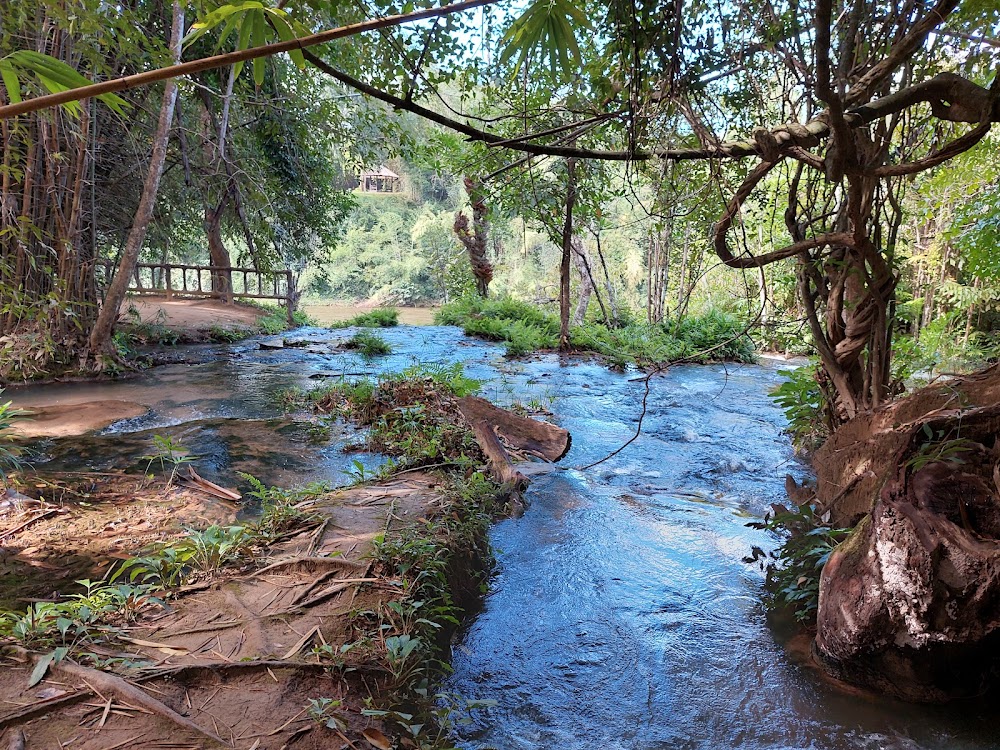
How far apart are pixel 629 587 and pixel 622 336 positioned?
9.71 metres

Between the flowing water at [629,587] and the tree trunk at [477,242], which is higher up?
the tree trunk at [477,242]

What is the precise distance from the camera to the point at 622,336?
13148 mm

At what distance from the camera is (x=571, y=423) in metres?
7.71

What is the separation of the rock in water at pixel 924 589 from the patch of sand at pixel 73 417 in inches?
272

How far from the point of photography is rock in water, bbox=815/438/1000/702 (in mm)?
2541

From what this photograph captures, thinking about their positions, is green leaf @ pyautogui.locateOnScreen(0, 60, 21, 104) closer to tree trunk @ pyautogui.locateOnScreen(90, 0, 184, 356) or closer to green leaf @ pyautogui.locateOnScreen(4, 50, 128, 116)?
green leaf @ pyautogui.locateOnScreen(4, 50, 128, 116)

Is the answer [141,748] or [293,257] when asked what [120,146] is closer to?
[293,257]

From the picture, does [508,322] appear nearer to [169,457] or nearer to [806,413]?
[806,413]

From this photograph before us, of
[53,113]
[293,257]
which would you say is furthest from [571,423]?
[293,257]

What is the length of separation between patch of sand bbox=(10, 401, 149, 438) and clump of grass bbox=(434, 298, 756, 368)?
739cm

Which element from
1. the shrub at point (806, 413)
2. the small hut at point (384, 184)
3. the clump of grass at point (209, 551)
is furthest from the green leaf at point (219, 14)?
the small hut at point (384, 184)

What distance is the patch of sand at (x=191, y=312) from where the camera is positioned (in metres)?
14.1

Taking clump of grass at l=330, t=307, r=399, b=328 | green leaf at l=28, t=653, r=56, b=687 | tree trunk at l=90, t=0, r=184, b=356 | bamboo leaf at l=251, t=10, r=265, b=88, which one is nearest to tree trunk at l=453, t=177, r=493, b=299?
clump of grass at l=330, t=307, r=399, b=328

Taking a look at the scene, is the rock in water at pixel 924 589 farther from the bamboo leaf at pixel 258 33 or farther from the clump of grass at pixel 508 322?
the clump of grass at pixel 508 322
